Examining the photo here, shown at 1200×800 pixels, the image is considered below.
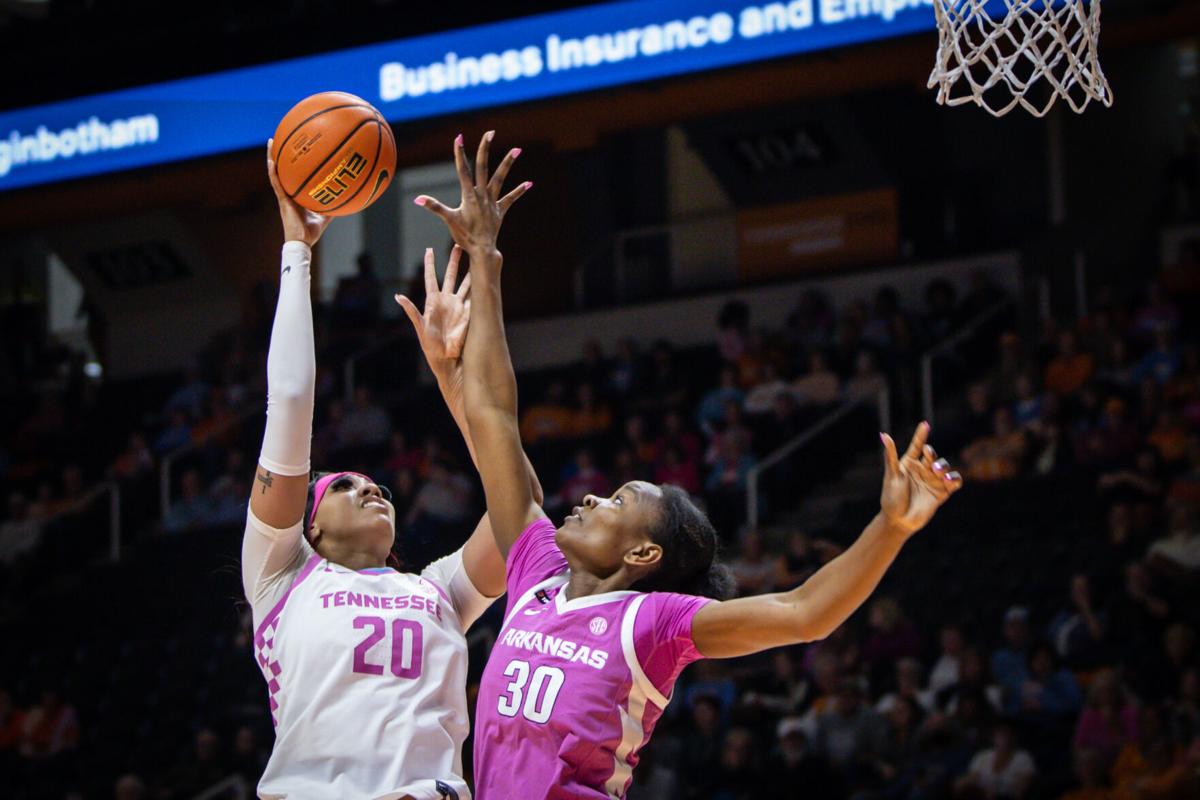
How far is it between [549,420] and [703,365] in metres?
1.30

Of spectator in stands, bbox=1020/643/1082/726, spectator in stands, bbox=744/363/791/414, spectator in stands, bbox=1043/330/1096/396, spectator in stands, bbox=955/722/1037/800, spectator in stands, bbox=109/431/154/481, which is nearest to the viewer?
spectator in stands, bbox=955/722/1037/800

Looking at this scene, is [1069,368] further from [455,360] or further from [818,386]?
[455,360]

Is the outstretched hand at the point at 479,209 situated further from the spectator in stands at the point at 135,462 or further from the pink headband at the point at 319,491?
the spectator in stands at the point at 135,462

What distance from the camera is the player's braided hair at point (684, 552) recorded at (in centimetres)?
352

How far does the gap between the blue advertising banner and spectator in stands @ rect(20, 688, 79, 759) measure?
3.59 m

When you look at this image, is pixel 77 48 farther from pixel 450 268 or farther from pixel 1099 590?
pixel 450 268

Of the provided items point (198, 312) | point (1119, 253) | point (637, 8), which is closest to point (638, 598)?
point (637, 8)

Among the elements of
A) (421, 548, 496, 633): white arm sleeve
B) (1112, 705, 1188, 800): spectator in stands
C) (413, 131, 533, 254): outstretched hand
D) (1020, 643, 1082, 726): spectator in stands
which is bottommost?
(1112, 705, 1188, 800): spectator in stands

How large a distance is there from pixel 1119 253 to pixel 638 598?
10.1m

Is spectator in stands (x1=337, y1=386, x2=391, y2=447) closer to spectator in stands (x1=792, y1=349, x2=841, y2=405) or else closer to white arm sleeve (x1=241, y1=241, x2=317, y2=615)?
spectator in stands (x1=792, y1=349, x2=841, y2=405)

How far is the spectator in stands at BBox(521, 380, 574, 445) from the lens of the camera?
11.6 metres

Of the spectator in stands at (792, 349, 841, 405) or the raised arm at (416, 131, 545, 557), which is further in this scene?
the spectator in stands at (792, 349, 841, 405)

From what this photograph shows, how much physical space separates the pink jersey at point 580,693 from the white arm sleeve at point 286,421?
2.00 feet

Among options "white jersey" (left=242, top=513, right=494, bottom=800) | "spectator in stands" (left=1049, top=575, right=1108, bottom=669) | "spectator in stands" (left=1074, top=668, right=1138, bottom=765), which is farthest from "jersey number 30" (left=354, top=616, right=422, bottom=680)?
"spectator in stands" (left=1049, top=575, right=1108, bottom=669)
